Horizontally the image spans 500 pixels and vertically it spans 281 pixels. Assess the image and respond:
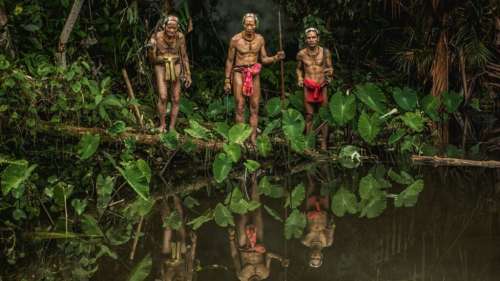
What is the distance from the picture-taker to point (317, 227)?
5461 millimetres

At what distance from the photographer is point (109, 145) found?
309 inches

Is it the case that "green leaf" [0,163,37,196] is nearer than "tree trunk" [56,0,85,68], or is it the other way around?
"green leaf" [0,163,37,196]

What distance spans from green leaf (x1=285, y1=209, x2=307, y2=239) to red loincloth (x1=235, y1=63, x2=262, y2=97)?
6.90 feet

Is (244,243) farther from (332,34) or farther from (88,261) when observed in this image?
(332,34)

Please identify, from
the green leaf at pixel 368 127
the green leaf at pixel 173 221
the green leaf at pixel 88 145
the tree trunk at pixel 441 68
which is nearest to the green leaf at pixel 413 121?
the green leaf at pixel 368 127

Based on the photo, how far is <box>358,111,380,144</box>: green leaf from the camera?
8125 millimetres

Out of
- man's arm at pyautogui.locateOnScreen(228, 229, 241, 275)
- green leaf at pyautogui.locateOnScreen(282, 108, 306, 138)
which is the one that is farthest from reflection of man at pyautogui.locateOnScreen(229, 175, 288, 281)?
green leaf at pyautogui.locateOnScreen(282, 108, 306, 138)

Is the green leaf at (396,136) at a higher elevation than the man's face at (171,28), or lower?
lower

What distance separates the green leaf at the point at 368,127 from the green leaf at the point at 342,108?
0.38 feet

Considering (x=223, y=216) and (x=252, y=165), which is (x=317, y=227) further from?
(x=252, y=165)

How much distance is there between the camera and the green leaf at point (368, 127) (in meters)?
8.12

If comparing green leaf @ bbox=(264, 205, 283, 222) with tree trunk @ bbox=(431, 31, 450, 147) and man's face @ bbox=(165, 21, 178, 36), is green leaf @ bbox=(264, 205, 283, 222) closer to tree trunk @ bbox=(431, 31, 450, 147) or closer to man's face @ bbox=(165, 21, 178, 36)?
man's face @ bbox=(165, 21, 178, 36)

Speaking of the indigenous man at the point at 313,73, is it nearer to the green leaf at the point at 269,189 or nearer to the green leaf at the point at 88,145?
the green leaf at the point at 269,189

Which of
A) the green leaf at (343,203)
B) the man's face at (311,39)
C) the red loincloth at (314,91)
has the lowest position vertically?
the green leaf at (343,203)
